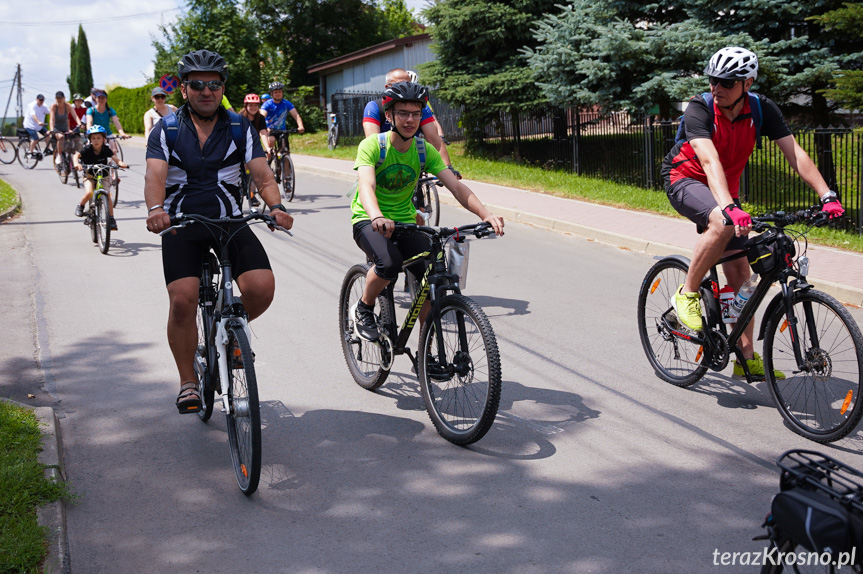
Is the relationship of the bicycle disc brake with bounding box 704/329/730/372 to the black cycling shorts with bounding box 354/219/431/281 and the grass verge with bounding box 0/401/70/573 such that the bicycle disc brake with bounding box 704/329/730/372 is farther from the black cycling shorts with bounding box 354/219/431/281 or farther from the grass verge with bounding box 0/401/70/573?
the grass verge with bounding box 0/401/70/573

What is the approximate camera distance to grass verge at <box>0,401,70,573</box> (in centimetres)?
360

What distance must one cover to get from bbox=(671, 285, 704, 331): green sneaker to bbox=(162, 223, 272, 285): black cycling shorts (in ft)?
8.61

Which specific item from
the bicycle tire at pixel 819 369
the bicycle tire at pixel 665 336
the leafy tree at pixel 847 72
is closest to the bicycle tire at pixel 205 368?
the bicycle tire at pixel 665 336

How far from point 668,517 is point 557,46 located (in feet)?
46.2

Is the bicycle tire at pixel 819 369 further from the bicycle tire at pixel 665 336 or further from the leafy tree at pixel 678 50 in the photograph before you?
the leafy tree at pixel 678 50

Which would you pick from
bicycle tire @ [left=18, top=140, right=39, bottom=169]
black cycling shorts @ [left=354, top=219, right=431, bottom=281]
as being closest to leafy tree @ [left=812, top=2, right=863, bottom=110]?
black cycling shorts @ [left=354, top=219, right=431, bottom=281]

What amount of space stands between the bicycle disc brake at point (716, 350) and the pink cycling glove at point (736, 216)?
0.89 metres

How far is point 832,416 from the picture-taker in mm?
5039

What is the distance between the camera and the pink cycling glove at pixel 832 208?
490cm

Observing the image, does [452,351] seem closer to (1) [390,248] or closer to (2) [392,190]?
(1) [390,248]

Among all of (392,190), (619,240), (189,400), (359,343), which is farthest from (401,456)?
(619,240)

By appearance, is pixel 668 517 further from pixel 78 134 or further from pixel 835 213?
pixel 78 134

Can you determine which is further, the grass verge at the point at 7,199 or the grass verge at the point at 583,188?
the grass verge at the point at 7,199

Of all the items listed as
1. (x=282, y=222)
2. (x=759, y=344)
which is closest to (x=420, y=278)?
(x=282, y=222)
